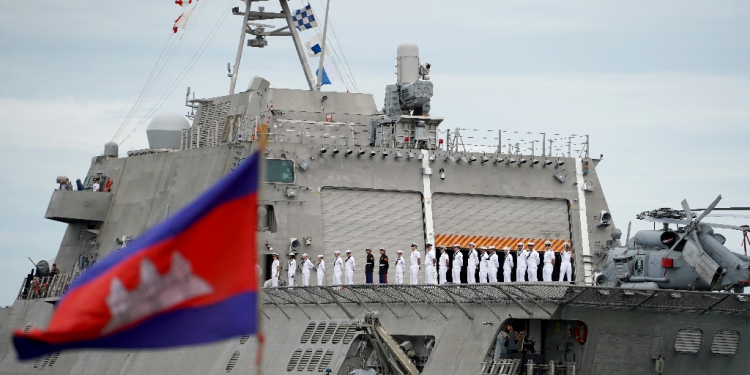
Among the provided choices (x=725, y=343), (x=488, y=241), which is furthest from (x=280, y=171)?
(x=725, y=343)

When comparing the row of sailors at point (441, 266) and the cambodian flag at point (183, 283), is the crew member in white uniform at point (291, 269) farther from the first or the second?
the cambodian flag at point (183, 283)

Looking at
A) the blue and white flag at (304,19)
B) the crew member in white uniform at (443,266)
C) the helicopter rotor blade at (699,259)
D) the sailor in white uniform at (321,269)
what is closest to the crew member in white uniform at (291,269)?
the sailor in white uniform at (321,269)

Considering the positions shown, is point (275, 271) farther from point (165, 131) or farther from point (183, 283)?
point (183, 283)

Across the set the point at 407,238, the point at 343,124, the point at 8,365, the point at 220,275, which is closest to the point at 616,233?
the point at 407,238

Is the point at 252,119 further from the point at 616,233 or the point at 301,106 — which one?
the point at 616,233

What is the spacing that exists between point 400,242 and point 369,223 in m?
0.84

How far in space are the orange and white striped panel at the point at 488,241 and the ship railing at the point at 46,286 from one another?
9.51 m

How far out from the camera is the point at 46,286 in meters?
31.4

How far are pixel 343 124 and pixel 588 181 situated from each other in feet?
20.3

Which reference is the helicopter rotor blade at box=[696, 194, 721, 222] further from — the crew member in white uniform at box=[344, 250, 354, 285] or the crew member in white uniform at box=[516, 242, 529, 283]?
the crew member in white uniform at box=[344, 250, 354, 285]

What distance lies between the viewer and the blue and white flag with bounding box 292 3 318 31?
33406 millimetres

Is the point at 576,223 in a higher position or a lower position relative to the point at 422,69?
lower

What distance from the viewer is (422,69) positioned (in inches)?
1180

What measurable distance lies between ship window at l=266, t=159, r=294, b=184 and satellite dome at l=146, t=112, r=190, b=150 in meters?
6.17
